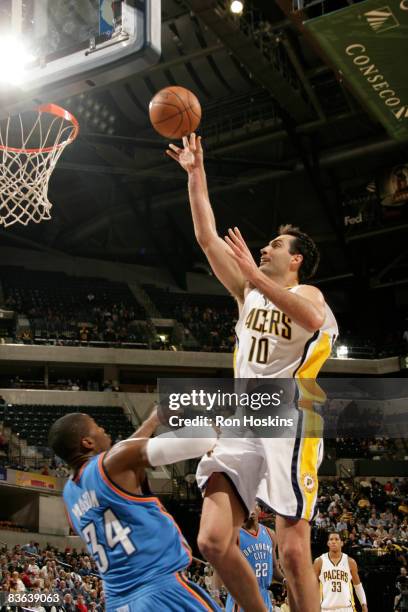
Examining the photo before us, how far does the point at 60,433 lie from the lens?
3.32 meters

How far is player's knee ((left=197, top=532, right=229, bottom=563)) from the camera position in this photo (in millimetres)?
3631

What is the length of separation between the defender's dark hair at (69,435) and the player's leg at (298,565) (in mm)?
1193

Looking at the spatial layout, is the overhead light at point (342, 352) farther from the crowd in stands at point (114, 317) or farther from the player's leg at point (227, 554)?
the player's leg at point (227, 554)

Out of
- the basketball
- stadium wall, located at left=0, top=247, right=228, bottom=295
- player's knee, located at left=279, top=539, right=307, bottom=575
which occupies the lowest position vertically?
player's knee, located at left=279, top=539, right=307, bottom=575

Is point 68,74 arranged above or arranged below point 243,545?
above

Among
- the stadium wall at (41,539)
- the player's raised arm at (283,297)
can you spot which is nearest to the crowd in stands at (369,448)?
the stadium wall at (41,539)

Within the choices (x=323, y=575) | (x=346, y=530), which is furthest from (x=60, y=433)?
(x=346, y=530)

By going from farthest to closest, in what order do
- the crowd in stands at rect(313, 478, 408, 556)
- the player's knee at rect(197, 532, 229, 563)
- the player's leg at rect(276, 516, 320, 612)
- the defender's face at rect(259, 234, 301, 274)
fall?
1. the crowd in stands at rect(313, 478, 408, 556)
2. the defender's face at rect(259, 234, 301, 274)
3. the player's leg at rect(276, 516, 320, 612)
4. the player's knee at rect(197, 532, 229, 563)

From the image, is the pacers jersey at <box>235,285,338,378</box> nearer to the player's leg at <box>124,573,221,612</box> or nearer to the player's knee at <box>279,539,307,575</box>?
the player's knee at <box>279,539,307,575</box>

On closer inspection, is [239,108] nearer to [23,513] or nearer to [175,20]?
[175,20]

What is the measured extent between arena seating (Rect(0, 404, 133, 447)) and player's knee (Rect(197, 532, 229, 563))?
17881 mm

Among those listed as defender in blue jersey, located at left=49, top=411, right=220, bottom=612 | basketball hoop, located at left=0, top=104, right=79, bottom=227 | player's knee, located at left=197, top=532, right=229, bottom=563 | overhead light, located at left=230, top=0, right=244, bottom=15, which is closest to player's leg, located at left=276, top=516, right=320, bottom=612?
player's knee, located at left=197, top=532, right=229, bottom=563

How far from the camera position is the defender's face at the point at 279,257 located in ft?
14.4

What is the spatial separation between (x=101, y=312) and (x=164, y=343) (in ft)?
8.80
